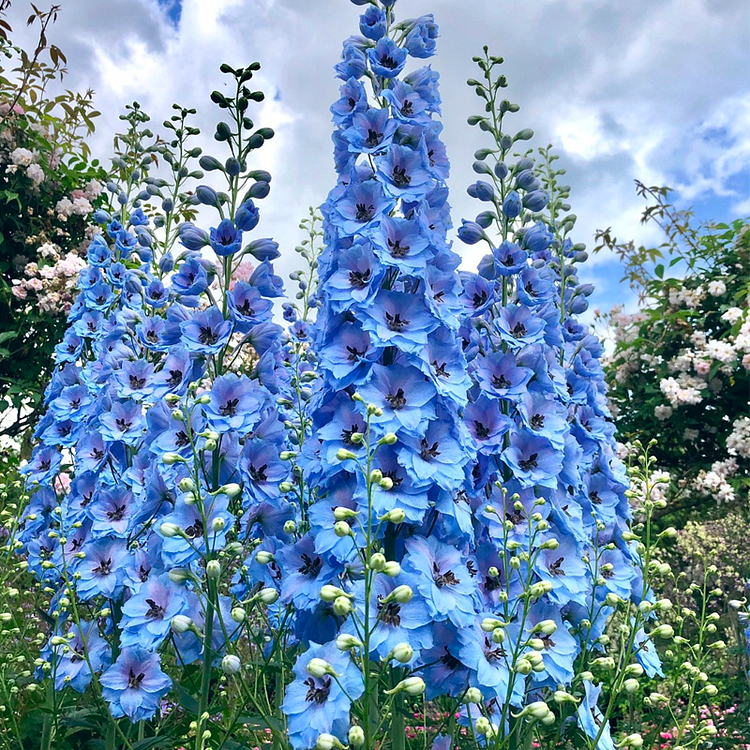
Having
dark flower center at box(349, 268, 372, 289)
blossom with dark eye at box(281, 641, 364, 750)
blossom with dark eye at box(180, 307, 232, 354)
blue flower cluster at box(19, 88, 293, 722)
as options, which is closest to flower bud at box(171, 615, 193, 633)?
blue flower cluster at box(19, 88, 293, 722)

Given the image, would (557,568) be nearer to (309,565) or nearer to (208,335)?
(309,565)

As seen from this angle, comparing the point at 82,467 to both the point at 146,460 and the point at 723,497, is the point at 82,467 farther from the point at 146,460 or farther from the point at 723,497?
the point at 723,497

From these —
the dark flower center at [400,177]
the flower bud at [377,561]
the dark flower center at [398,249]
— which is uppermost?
the dark flower center at [400,177]

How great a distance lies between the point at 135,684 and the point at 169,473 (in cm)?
73

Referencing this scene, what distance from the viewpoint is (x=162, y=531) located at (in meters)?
1.90

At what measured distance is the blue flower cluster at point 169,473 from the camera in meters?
2.13

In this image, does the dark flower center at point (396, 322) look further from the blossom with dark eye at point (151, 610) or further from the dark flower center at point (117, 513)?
the dark flower center at point (117, 513)

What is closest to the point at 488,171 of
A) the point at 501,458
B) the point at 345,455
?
the point at 501,458

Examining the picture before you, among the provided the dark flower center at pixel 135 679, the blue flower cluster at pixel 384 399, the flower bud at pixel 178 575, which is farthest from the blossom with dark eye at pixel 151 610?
the blue flower cluster at pixel 384 399

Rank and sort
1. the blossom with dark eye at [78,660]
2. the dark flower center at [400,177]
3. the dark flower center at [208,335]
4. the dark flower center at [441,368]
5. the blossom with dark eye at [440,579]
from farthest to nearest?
the blossom with dark eye at [78,660]
the dark flower center at [208,335]
the dark flower center at [400,177]
the dark flower center at [441,368]
the blossom with dark eye at [440,579]

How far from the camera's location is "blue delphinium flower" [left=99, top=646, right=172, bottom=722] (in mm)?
2307

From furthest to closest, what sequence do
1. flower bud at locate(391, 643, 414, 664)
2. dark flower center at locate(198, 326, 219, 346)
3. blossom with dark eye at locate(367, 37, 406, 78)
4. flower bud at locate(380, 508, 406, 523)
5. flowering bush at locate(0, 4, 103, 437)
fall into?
flowering bush at locate(0, 4, 103, 437) → dark flower center at locate(198, 326, 219, 346) → blossom with dark eye at locate(367, 37, 406, 78) → flower bud at locate(380, 508, 406, 523) → flower bud at locate(391, 643, 414, 664)

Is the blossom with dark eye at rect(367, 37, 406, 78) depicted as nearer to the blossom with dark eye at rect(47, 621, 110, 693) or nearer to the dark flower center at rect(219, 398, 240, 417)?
the dark flower center at rect(219, 398, 240, 417)

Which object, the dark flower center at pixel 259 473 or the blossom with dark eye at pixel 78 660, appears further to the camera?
the blossom with dark eye at pixel 78 660
